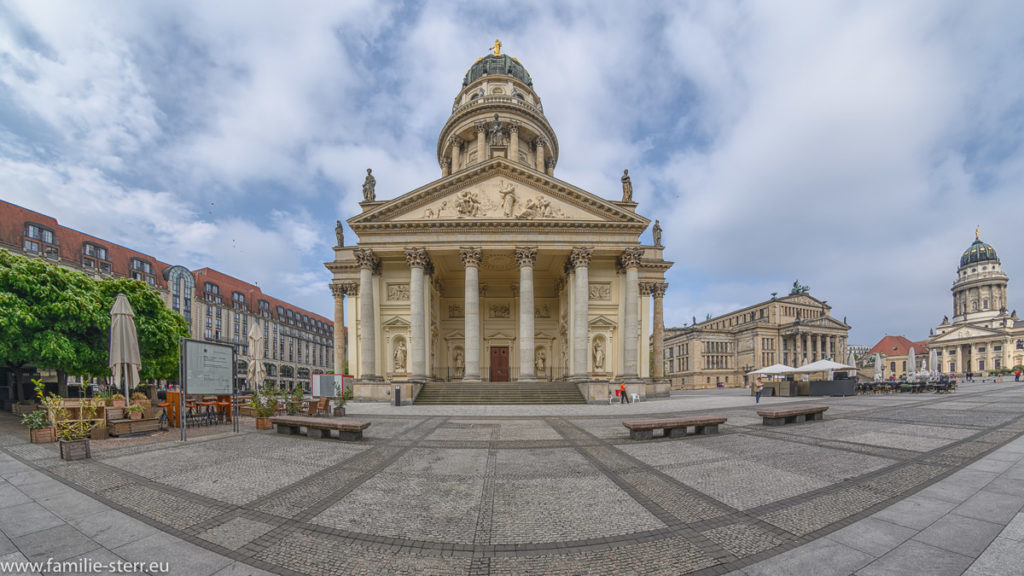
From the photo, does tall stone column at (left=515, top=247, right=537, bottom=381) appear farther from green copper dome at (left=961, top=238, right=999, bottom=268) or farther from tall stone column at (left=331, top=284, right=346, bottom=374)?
green copper dome at (left=961, top=238, right=999, bottom=268)

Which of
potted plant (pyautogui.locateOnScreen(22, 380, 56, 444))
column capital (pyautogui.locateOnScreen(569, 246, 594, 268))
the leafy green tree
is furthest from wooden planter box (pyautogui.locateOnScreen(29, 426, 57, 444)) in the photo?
column capital (pyautogui.locateOnScreen(569, 246, 594, 268))

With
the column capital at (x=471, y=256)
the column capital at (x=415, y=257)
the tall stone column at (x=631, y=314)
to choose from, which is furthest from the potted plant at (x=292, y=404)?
the tall stone column at (x=631, y=314)

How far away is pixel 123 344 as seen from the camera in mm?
11594

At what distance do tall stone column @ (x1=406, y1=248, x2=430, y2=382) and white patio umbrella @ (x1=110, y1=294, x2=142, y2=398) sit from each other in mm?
15224

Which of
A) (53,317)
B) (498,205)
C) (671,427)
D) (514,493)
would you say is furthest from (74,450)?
(498,205)

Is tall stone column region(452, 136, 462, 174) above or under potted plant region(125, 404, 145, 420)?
above

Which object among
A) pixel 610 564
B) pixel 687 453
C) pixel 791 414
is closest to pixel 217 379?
pixel 610 564

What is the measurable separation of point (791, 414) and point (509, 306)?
26.4 meters

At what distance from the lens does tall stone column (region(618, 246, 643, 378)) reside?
26.8 m

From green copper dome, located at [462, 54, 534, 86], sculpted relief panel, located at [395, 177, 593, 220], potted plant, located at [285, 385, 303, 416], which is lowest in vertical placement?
potted plant, located at [285, 385, 303, 416]

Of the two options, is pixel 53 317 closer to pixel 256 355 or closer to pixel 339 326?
pixel 256 355

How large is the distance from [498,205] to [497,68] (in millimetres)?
32327

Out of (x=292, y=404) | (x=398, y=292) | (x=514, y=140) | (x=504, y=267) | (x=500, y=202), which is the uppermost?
(x=514, y=140)

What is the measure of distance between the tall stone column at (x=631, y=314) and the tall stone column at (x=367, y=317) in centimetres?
1808
